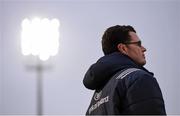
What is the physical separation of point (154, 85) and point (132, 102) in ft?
0.37

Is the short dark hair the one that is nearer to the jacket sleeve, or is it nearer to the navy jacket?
the navy jacket

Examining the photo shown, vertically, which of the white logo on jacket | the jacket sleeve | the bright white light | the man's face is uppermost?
the man's face

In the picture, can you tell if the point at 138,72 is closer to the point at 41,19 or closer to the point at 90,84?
the point at 90,84

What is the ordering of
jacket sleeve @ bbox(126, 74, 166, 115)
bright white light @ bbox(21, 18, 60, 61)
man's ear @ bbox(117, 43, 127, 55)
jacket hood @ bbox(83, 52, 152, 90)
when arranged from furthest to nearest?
bright white light @ bbox(21, 18, 60, 61), man's ear @ bbox(117, 43, 127, 55), jacket hood @ bbox(83, 52, 152, 90), jacket sleeve @ bbox(126, 74, 166, 115)

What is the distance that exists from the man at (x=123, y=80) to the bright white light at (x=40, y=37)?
596cm

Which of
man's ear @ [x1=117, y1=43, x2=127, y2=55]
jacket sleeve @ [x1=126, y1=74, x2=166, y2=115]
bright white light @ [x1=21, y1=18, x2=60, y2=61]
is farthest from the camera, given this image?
bright white light @ [x1=21, y1=18, x2=60, y2=61]

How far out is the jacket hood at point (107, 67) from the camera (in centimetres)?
179

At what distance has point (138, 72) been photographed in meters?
1.66

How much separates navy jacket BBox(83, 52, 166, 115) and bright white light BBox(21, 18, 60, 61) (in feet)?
20.0

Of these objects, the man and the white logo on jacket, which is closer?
the man

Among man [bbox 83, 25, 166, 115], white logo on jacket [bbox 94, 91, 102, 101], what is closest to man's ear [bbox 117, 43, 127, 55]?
man [bbox 83, 25, 166, 115]

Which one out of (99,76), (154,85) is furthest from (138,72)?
(99,76)

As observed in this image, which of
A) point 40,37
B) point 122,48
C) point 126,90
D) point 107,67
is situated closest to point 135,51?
point 122,48

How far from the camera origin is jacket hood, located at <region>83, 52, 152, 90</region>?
1.79m
